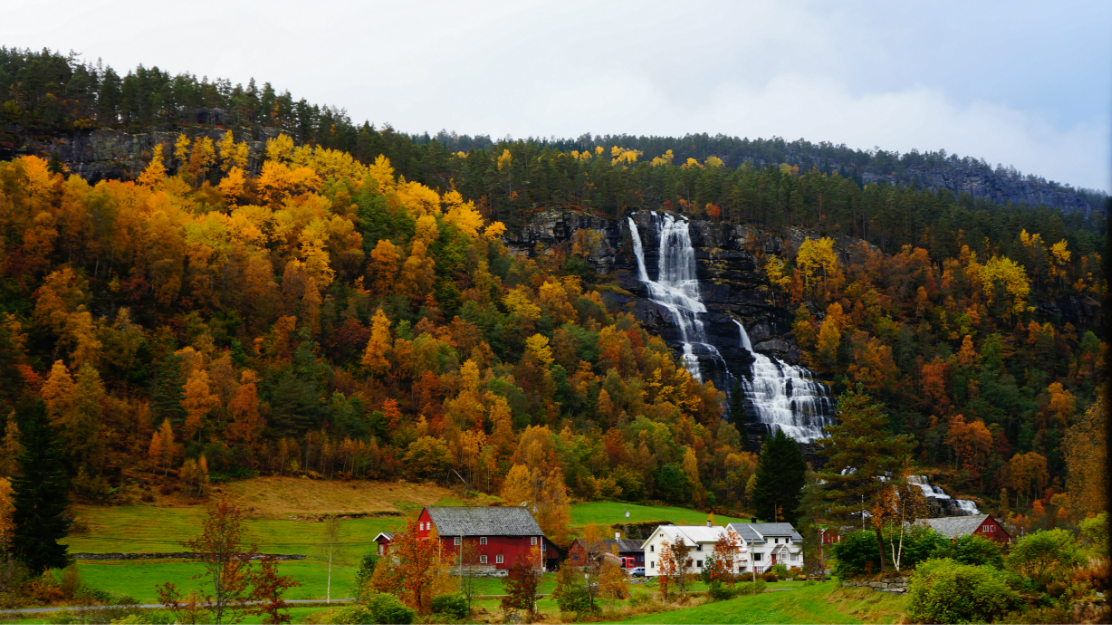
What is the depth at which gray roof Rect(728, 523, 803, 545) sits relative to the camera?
234 feet

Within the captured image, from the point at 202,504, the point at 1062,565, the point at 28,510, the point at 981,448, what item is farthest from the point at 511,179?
the point at 1062,565

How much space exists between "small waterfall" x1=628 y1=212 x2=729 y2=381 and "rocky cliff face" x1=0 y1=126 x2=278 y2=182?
84.4m

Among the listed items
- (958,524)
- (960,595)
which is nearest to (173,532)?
(958,524)

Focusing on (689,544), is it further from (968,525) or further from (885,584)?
(885,584)

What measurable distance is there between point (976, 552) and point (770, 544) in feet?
154

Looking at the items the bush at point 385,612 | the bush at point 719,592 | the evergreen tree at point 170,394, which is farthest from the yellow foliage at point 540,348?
the bush at point 385,612

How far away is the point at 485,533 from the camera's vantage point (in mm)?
65562

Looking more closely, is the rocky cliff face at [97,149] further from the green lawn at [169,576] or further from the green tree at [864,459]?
the green tree at [864,459]

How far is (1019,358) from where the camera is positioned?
15875 centimetres

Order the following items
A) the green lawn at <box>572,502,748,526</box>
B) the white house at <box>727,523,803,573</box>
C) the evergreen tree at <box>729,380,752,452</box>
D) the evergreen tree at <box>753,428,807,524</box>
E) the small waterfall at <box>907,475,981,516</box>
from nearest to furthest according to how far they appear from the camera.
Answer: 1. the white house at <box>727,523,803,573</box>
2. the green lawn at <box>572,502,748,526</box>
3. the evergreen tree at <box>753,428,807,524</box>
4. the small waterfall at <box>907,475,981,516</box>
5. the evergreen tree at <box>729,380,752,452</box>

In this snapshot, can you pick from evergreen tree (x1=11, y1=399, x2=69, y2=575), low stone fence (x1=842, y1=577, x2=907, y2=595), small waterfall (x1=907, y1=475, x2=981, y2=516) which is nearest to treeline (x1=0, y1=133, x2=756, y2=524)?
evergreen tree (x1=11, y1=399, x2=69, y2=575)

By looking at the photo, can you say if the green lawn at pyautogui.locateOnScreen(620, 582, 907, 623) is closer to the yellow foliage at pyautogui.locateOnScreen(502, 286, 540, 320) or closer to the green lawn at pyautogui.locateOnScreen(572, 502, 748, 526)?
the green lawn at pyautogui.locateOnScreen(572, 502, 748, 526)

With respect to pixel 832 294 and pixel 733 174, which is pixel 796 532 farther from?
pixel 733 174

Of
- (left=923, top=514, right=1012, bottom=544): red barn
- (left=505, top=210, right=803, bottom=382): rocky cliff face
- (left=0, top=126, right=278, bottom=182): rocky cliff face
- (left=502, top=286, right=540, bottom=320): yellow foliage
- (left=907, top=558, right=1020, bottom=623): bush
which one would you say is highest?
(left=0, top=126, right=278, bottom=182): rocky cliff face
